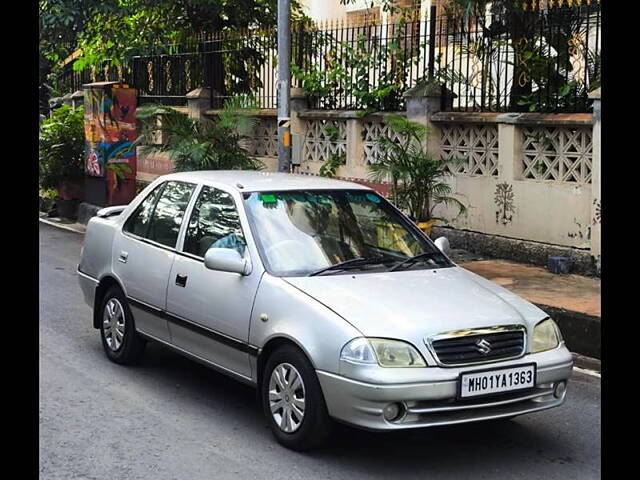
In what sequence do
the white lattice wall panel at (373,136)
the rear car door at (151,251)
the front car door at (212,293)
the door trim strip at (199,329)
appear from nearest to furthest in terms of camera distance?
the door trim strip at (199,329) < the front car door at (212,293) < the rear car door at (151,251) < the white lattice wall panel at (373,136)

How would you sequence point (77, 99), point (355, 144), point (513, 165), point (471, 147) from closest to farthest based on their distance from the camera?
point (513, 165), point (471, 147), point (355, 144), point (77, 99)

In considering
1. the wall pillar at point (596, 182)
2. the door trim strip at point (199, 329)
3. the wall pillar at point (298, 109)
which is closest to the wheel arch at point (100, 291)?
the door trim strip at point (199, 329)

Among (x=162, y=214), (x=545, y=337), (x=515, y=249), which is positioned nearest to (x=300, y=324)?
(x=545, y=337)

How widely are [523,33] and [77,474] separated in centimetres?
867

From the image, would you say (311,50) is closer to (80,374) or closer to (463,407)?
(80,374)

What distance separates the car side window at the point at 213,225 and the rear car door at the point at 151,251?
172mm

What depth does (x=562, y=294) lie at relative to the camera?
10016 millimetres

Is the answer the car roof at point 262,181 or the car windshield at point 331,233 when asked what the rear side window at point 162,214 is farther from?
the car windshield at point 331,233

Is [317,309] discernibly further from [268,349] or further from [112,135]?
[112,135]

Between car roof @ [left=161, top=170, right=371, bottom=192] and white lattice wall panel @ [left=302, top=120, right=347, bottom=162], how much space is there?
23.5 feet

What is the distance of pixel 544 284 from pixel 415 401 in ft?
18.0

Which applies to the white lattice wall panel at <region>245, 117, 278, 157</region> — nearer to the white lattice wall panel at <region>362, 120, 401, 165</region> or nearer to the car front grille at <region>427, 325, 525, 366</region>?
the white lattice wall panel at <region>362, 120, 401, 165</region>

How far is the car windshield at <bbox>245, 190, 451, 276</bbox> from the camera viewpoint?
6535 mm

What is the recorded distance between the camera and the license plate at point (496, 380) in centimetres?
554
